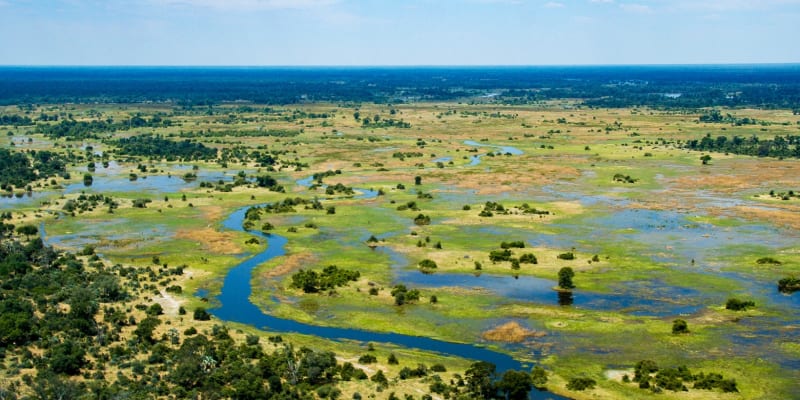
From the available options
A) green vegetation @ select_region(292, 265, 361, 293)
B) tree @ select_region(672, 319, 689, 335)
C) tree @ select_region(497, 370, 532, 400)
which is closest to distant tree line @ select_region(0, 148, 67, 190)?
green vegetation @ select_region(292, 265, 361, 293)

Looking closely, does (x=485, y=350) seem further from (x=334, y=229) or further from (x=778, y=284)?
(x=334, y=229)

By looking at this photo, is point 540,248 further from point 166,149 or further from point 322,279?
point 166,149

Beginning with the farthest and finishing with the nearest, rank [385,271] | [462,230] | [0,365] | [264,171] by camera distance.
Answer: [264,171]
[462,230]
[385,271]
[0,365]

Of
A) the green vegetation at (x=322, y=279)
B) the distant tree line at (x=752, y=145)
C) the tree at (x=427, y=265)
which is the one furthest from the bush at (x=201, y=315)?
the distant tree line at (x=752, y=145)

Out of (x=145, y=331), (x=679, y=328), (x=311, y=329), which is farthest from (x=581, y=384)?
(x=145, y=331)

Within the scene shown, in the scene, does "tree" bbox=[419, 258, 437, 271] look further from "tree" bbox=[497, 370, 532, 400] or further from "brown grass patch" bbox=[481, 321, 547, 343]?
"tree" bbox=[497, 370, 532, 400]

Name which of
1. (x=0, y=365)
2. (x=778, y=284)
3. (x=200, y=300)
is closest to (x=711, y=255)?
(x=778, y=284)
